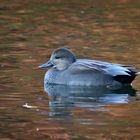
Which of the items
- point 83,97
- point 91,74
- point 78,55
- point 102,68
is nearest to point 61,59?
point 91,74

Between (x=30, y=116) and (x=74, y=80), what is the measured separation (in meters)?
2.57

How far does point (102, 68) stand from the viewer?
11.9m

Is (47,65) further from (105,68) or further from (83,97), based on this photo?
(83,97)

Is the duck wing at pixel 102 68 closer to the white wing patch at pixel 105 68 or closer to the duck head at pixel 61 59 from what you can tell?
the white wing patch at pixel 105 68

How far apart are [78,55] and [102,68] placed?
2.40 metres

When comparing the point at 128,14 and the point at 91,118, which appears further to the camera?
the point at 128,14

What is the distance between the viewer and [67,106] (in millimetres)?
10234

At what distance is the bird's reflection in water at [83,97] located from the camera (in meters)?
10.1

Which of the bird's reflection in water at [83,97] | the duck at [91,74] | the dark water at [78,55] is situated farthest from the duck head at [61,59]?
the bird's reflection in water at [83,97]

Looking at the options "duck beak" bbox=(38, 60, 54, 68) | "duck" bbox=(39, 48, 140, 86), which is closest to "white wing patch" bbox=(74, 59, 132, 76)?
"duck" bbox=(39, 48, 140, 86)

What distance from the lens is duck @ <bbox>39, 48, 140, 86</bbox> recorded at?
1178cm

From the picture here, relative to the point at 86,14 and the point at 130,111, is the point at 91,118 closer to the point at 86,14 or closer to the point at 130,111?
the point at 130,111

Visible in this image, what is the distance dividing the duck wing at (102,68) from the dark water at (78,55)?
10.5 inches

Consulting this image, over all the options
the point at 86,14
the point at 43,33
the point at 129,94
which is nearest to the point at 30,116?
the point at 129,94
